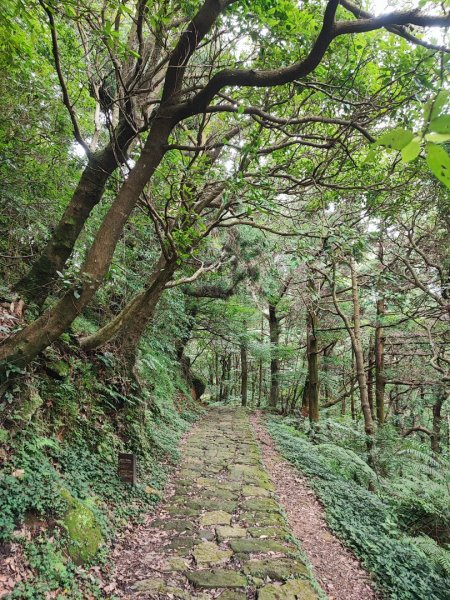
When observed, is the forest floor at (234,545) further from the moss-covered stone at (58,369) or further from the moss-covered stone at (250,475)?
the moss-covered stone at (58,369)

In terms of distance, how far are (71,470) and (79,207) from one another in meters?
3.07

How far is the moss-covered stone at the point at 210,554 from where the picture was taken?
11.2 feet

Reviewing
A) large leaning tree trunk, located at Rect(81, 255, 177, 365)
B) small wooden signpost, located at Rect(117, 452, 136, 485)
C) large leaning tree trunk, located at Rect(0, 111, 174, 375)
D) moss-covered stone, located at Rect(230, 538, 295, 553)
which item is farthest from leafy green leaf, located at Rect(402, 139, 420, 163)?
large leaning tree trunk, located at Rect(81, 255, 177, 365)

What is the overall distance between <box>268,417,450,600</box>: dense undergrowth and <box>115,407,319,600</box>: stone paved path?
0.98 meters

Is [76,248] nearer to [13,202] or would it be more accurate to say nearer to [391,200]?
[13,202]

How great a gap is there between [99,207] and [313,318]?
6130mm

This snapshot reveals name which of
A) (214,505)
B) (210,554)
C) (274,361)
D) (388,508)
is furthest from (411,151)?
(274,361)

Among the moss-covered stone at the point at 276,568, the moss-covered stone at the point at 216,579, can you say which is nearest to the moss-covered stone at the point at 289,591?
the moss-covered stone at the point at 276,568

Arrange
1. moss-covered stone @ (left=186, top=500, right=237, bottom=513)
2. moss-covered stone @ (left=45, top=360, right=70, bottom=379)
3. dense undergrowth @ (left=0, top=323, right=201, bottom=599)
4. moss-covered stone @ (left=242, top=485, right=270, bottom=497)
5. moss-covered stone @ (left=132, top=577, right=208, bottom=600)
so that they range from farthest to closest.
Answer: moss-covered stone @ (left=242, top=485, right=270, bottom=497), moss-covered stone @ (left=186, top=500, right=237, bottom=513), moss-covered stone @ (left=45, top=360, right=70, bottom=379), moss-covered stone @ (left=132, top=577, right=208, bottom=600), dense undergrowth @ (left=0, top=323, right=201, bottom=599)

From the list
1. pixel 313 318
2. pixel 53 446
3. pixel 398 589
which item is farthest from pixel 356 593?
pixel 313 318

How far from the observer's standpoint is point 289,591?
118 inches

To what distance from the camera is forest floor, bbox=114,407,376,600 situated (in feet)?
10.0

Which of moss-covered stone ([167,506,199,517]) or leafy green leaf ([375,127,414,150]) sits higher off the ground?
leafy green leaf ([375,127,414,150])

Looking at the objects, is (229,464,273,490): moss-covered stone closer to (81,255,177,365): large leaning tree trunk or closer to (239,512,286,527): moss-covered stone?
(239,512,286,527): moss-covered stone
